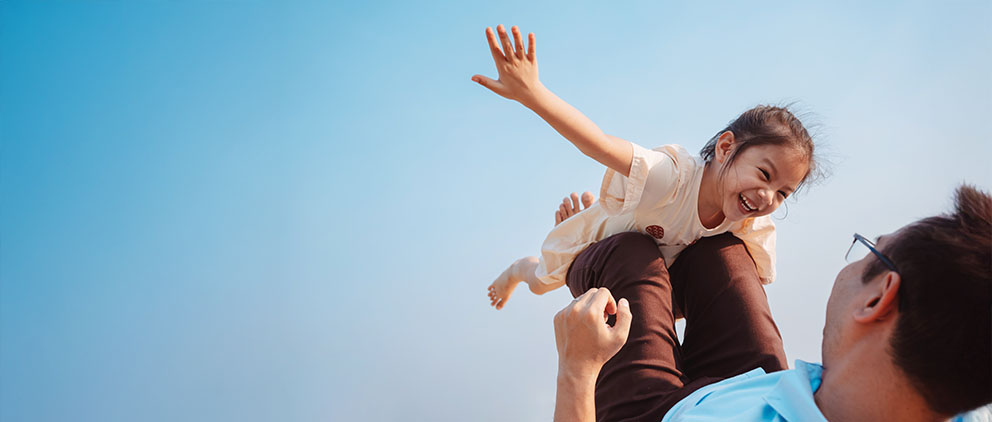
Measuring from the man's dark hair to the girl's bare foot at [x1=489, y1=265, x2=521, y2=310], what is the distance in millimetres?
1614

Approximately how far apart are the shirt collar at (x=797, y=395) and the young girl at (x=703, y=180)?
28.5 inches

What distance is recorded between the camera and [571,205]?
2.14 meters

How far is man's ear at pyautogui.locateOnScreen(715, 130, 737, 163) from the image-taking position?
1.73 metres

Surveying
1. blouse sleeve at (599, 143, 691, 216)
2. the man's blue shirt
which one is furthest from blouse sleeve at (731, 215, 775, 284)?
the man's blue shirt

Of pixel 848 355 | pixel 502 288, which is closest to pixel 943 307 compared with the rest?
pixel 848 355

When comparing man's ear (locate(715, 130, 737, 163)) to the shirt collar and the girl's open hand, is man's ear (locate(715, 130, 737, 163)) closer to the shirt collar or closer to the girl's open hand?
the girl's open hand

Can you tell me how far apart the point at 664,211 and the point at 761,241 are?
30 centimetres

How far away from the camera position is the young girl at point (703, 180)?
5.14ft

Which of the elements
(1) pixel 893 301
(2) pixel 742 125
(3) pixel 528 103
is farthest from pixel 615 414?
(2) pixel 742 125

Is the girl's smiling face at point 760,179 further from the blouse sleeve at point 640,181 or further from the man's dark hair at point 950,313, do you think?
the man's dark hair at point 950,313

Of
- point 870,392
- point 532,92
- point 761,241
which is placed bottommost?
point 870,392

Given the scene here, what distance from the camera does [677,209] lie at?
5.55 feet

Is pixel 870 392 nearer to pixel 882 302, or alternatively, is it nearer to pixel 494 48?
pixel 882 302

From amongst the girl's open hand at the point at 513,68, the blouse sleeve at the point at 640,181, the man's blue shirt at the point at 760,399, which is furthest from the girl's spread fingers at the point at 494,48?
the man's blue shirt at the point at 760,399
